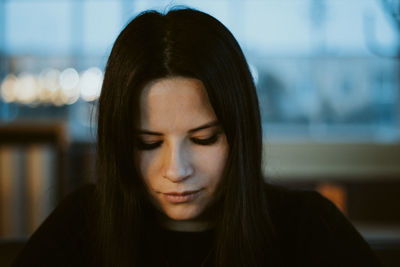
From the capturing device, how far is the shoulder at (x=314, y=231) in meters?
0.89

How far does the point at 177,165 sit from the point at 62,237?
1.11 ft

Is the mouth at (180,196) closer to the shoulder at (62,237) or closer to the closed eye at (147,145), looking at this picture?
the closed eye at (147,145)

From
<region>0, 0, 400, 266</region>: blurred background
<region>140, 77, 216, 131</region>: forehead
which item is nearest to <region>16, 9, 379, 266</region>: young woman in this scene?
<region>140, 77, 216, 131</region>: forehead

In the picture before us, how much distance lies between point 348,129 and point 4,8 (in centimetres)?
298

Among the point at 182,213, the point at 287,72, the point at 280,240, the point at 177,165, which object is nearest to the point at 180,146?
the point at 177,165

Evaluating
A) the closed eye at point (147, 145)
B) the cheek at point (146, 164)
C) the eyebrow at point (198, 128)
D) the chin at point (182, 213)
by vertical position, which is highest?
the eyebrow at point (198, 128)

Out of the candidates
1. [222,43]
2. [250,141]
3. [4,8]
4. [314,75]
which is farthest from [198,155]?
[4,8]

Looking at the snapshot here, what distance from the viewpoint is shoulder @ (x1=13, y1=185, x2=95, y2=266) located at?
944 mm

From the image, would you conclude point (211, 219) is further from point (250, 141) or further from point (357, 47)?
point (357, 47)

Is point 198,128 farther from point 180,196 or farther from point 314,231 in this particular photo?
point 314,231

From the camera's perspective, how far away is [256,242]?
3.10 ft

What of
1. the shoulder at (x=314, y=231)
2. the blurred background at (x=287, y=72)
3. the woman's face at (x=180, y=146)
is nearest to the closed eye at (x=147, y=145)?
the woman's face at (x=180, y=146)

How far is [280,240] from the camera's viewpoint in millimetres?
980

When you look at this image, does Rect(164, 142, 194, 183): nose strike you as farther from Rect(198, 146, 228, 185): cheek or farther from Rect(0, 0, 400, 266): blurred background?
Rect(0, 0, 400, 266): blurred background
